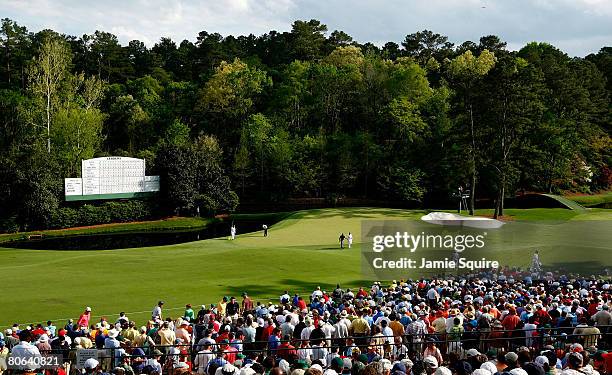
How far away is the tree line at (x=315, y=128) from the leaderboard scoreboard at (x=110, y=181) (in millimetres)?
2295

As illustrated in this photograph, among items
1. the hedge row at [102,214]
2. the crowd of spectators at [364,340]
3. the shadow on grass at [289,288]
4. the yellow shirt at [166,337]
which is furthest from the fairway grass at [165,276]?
the hedge row at [102,214]

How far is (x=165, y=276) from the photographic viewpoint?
34000 millimetres

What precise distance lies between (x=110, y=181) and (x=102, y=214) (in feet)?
12.4

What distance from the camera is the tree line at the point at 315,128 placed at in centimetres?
6056

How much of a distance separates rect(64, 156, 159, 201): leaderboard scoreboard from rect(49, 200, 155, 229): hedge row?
3.92 feet

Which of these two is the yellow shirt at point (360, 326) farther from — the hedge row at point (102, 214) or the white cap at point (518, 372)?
the hedge row at point (102, 214)

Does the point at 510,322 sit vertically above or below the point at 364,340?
above

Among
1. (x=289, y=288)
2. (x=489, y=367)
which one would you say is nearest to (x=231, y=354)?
(x=489, y=367)

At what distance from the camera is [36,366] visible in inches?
520

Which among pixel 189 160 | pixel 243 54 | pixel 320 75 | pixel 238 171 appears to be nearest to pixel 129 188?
pixel 189 160

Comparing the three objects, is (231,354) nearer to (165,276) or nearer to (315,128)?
(165,276)

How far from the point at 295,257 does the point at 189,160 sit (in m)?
40.2

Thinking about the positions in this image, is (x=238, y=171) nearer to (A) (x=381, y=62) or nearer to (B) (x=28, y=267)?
(A) (x=381, y=62)

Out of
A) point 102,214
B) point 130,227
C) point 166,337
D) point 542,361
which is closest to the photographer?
point 542,361
